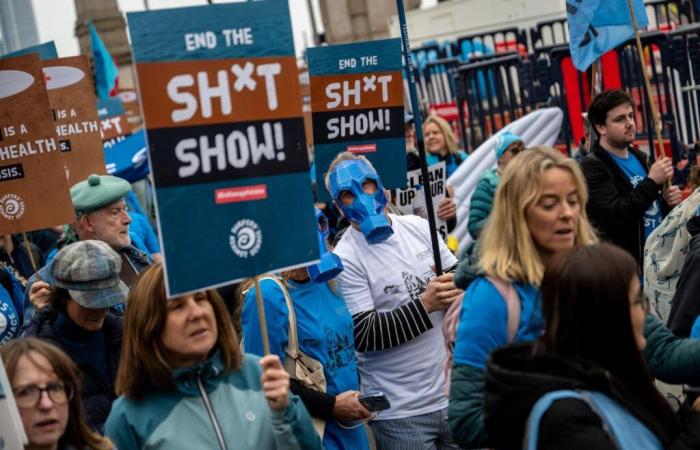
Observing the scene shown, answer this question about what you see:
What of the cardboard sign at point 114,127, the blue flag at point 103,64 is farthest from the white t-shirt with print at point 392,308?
the blue flag at point 103,64

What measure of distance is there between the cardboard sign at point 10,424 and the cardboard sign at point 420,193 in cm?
558

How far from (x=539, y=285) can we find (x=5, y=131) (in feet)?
11.8

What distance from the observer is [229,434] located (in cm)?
377

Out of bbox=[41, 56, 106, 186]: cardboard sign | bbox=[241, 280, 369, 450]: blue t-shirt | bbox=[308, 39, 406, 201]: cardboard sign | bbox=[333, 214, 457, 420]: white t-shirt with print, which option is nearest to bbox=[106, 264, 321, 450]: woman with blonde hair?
bbox=[241, 280, 369, 450]: blue t-shirt

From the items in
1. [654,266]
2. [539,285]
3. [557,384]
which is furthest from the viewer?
[654,266]

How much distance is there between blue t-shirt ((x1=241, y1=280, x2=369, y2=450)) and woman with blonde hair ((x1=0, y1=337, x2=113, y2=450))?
1.29m

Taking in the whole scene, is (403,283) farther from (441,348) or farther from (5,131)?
(5,131)

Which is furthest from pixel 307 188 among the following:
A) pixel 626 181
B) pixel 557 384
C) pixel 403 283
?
pixel 626 181

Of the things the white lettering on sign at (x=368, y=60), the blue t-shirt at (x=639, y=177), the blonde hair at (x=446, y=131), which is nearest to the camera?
the white lettering on sign at (x=368, y=60)

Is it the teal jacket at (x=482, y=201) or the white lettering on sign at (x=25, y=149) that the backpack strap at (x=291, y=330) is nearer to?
the white lettering on sign at (x=25, y=149)

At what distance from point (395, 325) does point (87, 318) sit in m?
1.32

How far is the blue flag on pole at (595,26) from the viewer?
306 inches

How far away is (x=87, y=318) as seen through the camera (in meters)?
4.96

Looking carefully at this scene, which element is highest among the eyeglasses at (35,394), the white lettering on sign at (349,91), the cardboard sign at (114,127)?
the cardboard sign at (114,127)
